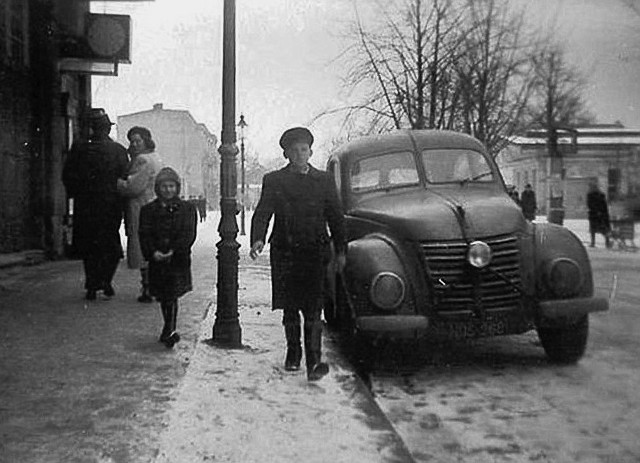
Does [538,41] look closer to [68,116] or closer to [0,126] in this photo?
[0,126]

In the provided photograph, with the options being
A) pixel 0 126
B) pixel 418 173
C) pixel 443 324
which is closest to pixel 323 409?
pixel 443 324

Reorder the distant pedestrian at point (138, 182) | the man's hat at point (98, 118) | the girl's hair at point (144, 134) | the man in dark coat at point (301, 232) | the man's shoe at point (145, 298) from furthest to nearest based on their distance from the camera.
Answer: the man's shoe at point (145, 298), the man's hat at point (98, 118), the distant pedestrian at point (138, 182), the girl's hair at point (144, 134), the man in dark coat at point (301, 232)

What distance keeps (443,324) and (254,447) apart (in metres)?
1.73

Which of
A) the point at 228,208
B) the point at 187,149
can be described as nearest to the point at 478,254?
the point at 228,208

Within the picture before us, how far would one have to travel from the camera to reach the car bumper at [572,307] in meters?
4.52

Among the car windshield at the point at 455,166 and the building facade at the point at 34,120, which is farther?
the building facade at the point at 34,120

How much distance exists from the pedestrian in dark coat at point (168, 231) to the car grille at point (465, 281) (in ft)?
4.02

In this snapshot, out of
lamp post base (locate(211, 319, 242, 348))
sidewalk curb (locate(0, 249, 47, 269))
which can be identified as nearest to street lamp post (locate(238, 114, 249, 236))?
lamp post base (locate(211, 319, 242, 348))

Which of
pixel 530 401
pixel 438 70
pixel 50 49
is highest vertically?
pixel 50 49

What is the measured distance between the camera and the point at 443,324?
175 inches

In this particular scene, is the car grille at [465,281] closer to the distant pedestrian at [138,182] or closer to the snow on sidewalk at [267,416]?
the snow on sidewalk at [267,416]

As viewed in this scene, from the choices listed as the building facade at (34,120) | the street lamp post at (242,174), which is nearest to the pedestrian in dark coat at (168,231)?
the street lamp post at (242,174)

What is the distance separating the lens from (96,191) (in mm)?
6055

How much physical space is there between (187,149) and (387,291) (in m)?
1.76
